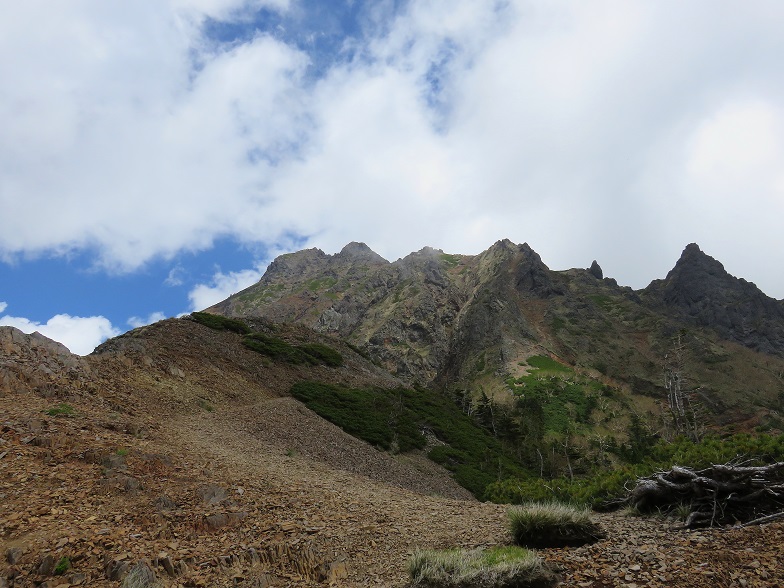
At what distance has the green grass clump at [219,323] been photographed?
146ft

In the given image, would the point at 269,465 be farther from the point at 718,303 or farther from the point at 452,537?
the point at 718,303

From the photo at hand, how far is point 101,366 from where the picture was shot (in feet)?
80.7

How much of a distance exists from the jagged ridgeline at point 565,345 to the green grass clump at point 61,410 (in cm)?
2870

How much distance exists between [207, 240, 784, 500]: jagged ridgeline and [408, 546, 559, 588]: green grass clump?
31.9 metres

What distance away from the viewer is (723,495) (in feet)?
28.8

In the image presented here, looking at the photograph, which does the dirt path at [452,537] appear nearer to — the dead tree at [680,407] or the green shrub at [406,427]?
the green shrub at [406,427]

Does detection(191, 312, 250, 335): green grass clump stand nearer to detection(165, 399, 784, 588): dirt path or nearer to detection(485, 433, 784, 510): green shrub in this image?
detection(165, 399, 784, 588): dirt path

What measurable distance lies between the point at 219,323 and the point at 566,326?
101 metres

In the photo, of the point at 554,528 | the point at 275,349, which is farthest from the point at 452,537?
the point at 275,349

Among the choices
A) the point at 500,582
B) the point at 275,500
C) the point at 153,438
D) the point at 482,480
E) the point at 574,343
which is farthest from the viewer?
the point at 574,343

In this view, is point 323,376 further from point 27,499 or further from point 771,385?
point 771,385

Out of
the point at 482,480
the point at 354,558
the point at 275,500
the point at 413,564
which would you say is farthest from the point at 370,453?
the point at 413,564

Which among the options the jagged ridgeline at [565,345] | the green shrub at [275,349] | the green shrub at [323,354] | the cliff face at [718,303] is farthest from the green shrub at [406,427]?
the cliff face at [718,303]

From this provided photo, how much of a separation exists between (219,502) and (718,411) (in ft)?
354
